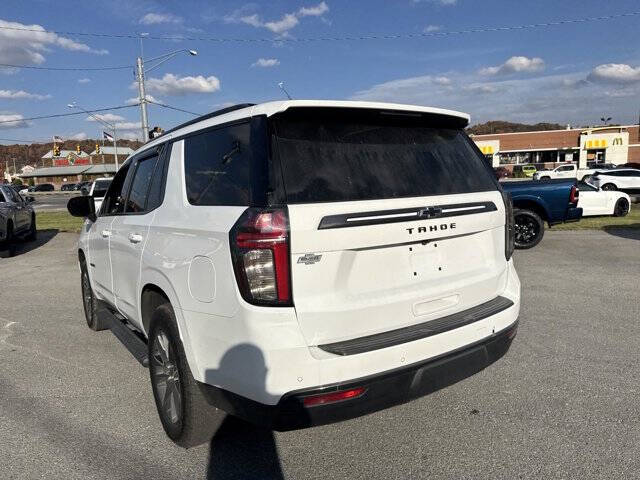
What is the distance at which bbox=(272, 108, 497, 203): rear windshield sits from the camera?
8.09 feet

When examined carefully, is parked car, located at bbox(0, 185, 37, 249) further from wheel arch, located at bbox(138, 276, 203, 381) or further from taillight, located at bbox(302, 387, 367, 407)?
taillight, located at bbox(302, 387, 367, 407)

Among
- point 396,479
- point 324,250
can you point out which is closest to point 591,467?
point 396,479

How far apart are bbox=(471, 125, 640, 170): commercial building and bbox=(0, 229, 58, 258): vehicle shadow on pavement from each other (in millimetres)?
56424

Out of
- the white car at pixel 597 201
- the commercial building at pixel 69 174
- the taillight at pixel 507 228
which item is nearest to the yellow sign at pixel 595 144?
the white car at pixel 597 201

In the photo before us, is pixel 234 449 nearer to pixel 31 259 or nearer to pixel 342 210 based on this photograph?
pixel 342 210

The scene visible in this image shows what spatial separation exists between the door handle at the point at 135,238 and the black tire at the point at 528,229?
8.56 metres

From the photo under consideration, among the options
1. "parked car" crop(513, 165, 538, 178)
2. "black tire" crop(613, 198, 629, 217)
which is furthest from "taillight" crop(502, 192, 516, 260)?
"parked car" crop(513, 165, 538, 178)

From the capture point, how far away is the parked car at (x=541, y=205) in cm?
1038

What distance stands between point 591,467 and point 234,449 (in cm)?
199

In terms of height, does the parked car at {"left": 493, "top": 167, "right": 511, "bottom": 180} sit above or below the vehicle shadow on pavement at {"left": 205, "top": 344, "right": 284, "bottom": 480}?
above

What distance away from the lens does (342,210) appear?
2.40m

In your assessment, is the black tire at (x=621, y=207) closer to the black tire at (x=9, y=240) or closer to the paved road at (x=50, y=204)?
the black tire at (x=9, y=240)

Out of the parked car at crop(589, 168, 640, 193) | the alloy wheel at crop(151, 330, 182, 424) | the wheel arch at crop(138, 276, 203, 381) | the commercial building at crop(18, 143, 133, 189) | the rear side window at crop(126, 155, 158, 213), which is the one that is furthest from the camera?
the commercial building at crop(18, 143, 133, 189)

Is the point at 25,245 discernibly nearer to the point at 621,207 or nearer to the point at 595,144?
the point at 621,207
